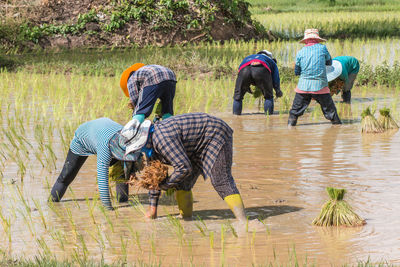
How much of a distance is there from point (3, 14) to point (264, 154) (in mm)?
13178

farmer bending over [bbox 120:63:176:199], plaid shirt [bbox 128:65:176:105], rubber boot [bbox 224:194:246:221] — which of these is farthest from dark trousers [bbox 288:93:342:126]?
rubber boot [bbox 224:194:246:221]

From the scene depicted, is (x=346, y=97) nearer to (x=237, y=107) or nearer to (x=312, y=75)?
(x=237, y=107)

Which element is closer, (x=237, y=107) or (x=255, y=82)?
(x=255, y=82)

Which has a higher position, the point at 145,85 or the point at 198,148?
the point at 145,85

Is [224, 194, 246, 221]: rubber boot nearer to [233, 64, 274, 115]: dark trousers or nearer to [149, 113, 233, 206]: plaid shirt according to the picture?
[149, 113, 233, 206]: plaid shirt

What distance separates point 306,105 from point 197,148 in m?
3.90

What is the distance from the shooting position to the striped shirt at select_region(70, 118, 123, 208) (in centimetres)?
464

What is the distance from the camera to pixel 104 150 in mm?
4641

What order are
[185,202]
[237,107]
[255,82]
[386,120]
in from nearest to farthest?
1. [185,202]
2. [386,120]
3. [255,82]
4. [237,107]

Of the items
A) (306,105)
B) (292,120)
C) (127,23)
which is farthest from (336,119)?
(127,23)

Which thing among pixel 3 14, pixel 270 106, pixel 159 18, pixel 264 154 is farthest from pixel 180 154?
pixel 3 14

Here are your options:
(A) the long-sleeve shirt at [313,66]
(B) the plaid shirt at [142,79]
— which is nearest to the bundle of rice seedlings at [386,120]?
(A) the long-sleeve shirt at [313,66]

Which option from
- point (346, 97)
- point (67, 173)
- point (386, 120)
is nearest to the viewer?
point (67, 173)

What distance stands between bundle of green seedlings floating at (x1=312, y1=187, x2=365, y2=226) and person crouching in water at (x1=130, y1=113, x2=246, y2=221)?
0.51m
